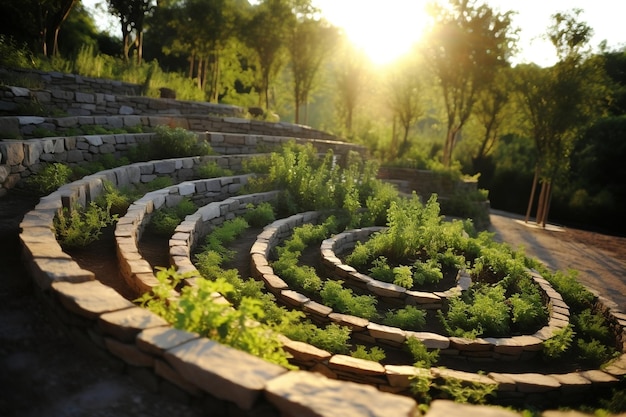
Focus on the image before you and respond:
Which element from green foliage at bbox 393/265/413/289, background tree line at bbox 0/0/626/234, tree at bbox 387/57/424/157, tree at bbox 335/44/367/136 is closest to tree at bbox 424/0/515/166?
background tree line at bbox 0/0/626/234

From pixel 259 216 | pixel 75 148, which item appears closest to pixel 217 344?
pixel 259 216

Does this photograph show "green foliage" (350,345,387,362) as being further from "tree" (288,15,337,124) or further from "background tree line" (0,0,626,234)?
"tree" (288,15,337,124)

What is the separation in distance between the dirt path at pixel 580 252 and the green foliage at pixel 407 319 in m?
3.92

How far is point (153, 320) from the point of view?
2816 mm

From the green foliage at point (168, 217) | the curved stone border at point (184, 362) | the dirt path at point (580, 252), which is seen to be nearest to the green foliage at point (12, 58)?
the green foliage at point (168, 217)

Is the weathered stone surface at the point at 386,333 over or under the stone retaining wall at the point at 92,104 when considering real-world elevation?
under

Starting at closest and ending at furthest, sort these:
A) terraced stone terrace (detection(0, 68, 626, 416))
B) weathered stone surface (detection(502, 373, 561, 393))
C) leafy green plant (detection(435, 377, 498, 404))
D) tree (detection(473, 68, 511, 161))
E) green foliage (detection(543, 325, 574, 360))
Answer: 1. terraced stone terrace (detection(0, 68, 626, 416))
2. leafy green plant (detection(435, 377, 498, 404))
3. weathered stone surface (detection(502, 373, 561, 393))
4. green foliage (detection(543, 325, 574, 360))
5. tree (detection(473, 68, 511, 161))

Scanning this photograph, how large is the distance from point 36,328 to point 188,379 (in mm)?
1479

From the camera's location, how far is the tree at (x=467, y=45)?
52.7 feet

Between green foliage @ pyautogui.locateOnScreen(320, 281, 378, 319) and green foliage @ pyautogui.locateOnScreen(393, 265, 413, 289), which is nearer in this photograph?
green foliage @ pyautogui.locateOnScreen(320, 281, 378, 319)

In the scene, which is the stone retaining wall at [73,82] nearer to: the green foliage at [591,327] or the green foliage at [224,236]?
the green foliage at [224,236]

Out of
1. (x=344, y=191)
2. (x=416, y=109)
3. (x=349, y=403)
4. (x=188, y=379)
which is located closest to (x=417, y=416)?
(x=349, y=403)

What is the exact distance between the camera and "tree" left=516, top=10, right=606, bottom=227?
13.2m

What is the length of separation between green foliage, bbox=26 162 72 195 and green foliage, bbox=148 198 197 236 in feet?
4.43
